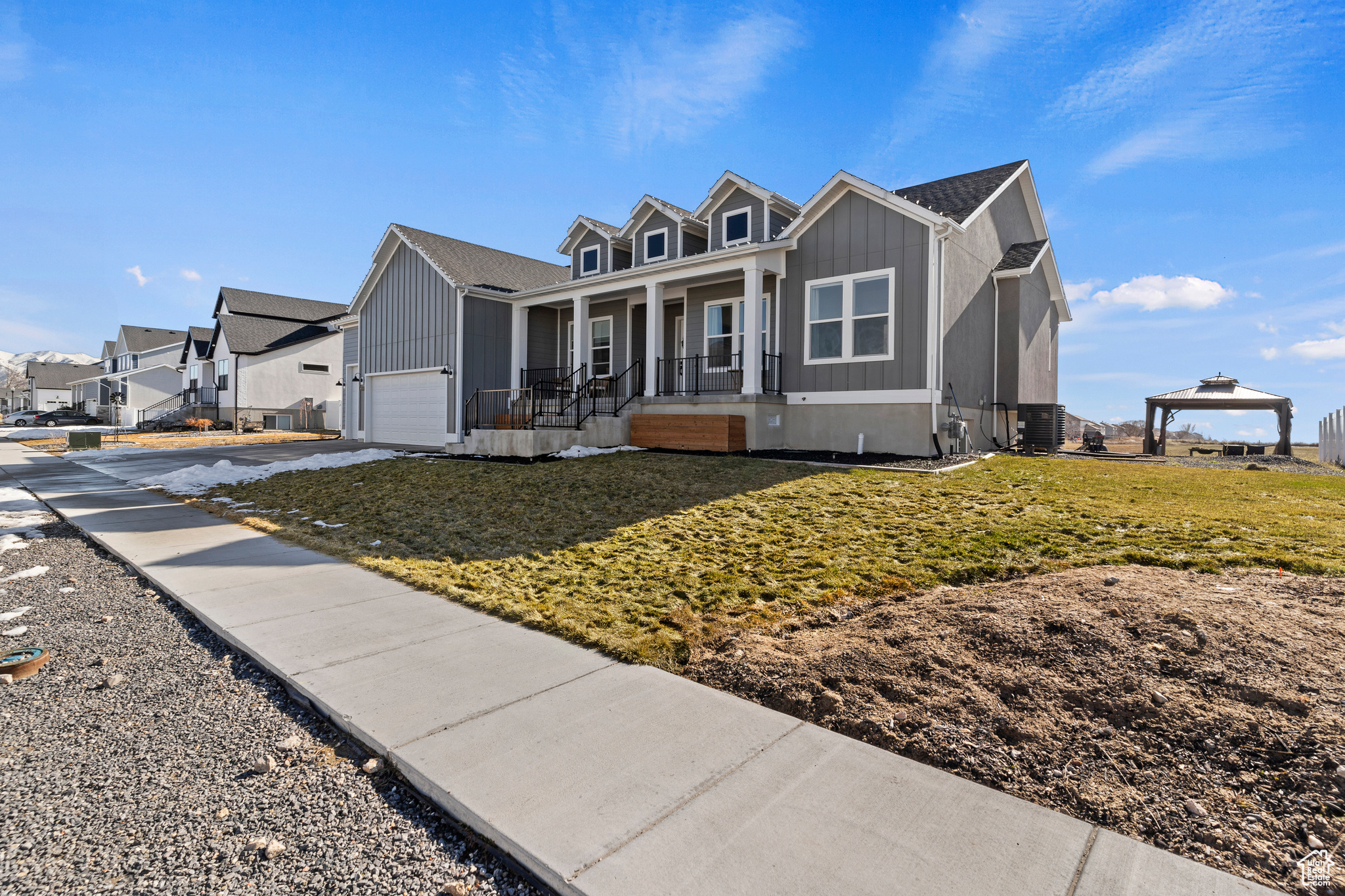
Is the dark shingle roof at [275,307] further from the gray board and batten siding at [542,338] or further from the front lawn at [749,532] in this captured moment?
the front lawn at [749,532]

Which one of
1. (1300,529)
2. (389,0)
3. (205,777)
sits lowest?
(205,777)

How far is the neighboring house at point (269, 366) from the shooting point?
32688 millimetres

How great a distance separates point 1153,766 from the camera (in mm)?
2227

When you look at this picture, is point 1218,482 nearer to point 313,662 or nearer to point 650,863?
point 650,863

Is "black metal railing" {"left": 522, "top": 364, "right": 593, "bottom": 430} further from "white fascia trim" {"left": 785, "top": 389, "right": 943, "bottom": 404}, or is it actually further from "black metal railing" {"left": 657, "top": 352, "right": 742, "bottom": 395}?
"white fascia trim" {"left": 785, "top": 389, "right": 943, "bottom": 404}

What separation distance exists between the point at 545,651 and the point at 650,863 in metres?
1.84

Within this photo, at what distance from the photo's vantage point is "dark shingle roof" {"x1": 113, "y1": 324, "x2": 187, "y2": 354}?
164 ft

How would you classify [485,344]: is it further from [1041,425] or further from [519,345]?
[1041,425]

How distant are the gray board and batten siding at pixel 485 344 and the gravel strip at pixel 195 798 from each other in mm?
14687

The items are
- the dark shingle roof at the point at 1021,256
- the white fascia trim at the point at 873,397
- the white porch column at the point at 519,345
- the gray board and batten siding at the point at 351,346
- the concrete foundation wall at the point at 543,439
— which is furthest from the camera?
the gray board and batten siding at the point at 351,346

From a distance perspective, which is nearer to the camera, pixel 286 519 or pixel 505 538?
pixel 505 538

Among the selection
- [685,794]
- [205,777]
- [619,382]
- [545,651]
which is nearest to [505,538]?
[545,651]

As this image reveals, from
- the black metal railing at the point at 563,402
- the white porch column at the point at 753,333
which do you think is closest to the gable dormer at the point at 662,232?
the black metal railing at the point at 563,402

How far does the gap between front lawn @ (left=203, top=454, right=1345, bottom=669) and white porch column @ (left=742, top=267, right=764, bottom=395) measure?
3085 millimetres
